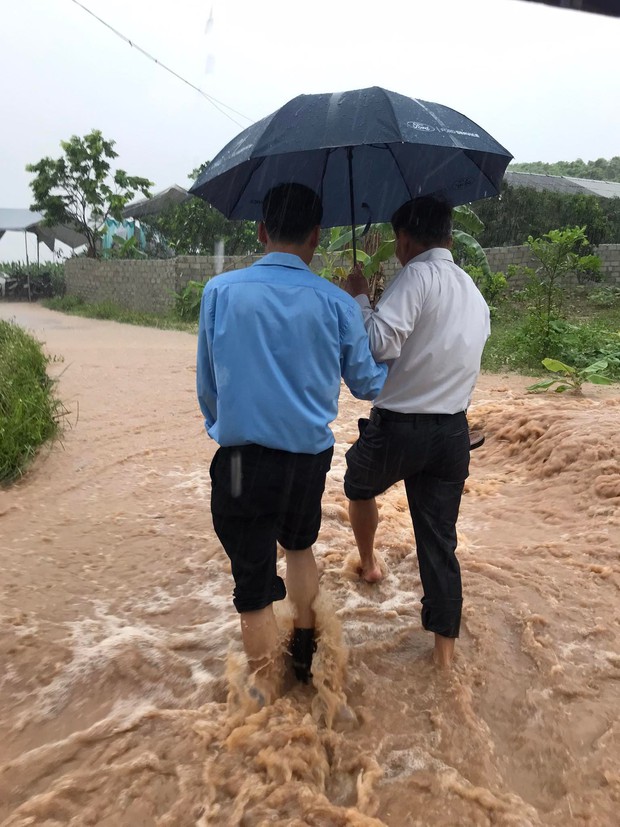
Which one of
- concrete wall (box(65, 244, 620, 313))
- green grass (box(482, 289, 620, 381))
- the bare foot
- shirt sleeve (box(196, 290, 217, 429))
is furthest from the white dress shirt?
concrete wall (box(65, 244, 620, 313))

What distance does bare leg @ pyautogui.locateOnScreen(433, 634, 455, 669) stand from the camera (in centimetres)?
257

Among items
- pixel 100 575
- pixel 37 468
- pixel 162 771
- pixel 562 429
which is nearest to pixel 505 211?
pixel 562 429

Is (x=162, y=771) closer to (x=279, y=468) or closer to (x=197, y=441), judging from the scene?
(x=279, y=468)

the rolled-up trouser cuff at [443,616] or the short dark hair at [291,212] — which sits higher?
the short dark hair at [291,212]

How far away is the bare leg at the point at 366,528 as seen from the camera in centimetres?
282

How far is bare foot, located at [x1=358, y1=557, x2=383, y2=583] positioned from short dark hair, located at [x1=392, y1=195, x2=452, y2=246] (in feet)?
5.51

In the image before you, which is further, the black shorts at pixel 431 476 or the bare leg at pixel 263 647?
the black shorts at pixel 431 476

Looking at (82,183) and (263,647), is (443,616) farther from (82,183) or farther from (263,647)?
(82,183)

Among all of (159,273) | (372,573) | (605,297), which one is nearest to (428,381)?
(372,573)

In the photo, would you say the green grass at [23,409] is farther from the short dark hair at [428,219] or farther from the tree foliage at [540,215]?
the tree foliage at [540,215]

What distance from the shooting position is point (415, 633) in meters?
2.91

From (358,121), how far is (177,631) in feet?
7.49

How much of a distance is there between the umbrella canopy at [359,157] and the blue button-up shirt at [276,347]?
46cm

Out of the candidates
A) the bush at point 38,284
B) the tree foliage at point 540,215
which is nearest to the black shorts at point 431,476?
the tree foliage at point 540,215
